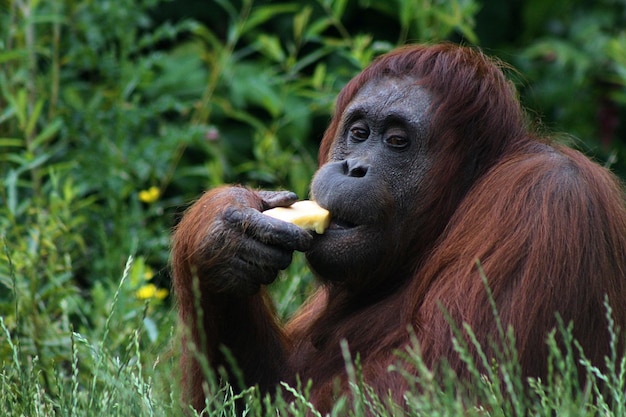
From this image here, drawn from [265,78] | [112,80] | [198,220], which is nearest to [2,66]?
[112,80]

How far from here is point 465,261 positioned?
11.3 ft

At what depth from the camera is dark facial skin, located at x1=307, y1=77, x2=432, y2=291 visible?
12.1 ft

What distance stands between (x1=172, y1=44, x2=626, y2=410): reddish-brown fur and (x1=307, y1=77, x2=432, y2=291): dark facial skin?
Result: 0.07 meters

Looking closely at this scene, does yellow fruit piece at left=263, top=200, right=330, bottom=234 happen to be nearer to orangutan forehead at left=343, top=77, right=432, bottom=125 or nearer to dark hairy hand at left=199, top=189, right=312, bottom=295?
dark hairy hand at left=199, top=189, right=312, bottom=295

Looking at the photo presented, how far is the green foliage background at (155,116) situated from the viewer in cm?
497

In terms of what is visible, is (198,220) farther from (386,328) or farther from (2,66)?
(2,66)

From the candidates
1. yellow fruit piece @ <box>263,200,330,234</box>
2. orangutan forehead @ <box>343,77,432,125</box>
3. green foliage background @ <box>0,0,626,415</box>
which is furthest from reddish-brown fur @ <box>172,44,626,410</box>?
green foliage background @ <box>0,0,626,415</box>

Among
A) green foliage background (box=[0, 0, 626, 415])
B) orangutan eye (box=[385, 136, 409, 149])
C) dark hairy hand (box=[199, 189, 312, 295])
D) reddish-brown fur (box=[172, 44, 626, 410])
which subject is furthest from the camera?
green foliage background (box=[0, 0, 626, 415])

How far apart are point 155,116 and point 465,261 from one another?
335cm

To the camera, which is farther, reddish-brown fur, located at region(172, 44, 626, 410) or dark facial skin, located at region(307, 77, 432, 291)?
dark facial skin, located at region(307, 77, 432, 291)

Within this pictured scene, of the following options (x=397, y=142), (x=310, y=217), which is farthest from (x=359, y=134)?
(x=310, y=217)

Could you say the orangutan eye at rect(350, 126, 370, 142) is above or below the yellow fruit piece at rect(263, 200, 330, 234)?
above

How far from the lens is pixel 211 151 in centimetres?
664

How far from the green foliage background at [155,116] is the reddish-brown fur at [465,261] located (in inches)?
15.9
